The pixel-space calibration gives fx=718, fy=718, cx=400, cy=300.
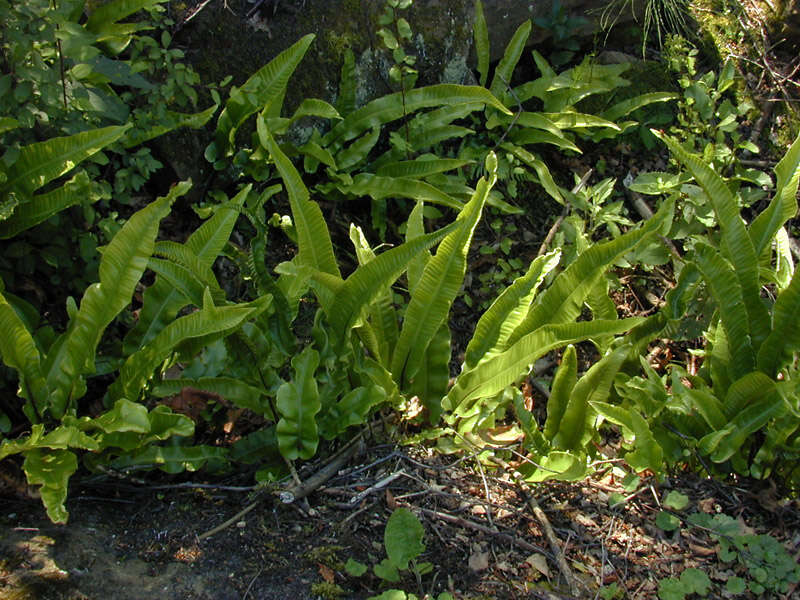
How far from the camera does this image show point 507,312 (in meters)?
3.03

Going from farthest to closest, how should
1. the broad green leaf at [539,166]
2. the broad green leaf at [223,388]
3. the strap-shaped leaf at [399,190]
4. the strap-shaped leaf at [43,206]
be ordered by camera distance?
1. the broad green leaf at [539,166]
2. the strap-shaped leaf at [399,190]
3. the strap-shaped leaf at [43,206]
4. the broad green leaf at [223,388]

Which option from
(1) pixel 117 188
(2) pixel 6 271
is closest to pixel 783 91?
(1) pixel 117 188

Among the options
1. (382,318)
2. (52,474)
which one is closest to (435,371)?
(382,318)

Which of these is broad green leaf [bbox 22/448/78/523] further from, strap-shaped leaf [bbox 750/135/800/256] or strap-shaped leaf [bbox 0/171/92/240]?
strap-shaped leaf [bbox 750/135/800/256]

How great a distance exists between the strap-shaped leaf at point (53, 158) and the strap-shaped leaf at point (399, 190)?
4.36ft

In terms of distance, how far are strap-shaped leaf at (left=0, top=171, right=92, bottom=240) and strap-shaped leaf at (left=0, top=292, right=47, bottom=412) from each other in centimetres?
52

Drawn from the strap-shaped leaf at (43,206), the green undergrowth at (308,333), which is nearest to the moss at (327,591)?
the green undergrowth at (308,333)

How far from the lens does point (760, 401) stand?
9.39 ft

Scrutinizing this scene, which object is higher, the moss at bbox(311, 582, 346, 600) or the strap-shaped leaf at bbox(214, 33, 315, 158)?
the strap-shaped leaf at bbox(214, 33, 315, 158)

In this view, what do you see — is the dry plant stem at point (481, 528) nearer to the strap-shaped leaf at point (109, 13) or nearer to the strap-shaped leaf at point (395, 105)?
the strap-shaped leaf at point (395, 105)

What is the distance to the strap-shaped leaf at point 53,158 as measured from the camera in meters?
2.90

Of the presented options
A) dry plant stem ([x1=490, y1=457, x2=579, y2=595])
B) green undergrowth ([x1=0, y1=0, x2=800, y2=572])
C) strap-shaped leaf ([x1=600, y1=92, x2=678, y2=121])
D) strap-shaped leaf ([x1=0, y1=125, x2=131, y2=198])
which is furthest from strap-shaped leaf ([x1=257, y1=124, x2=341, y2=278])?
strap-shaped leaf ([x1=600, y1=92, x2=678, y2=121])

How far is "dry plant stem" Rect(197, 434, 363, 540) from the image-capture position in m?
2.54

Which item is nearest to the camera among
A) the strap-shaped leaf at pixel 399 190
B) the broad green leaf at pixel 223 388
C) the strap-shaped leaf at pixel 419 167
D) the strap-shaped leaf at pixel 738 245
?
the broad green leaf at pixel 223 388
